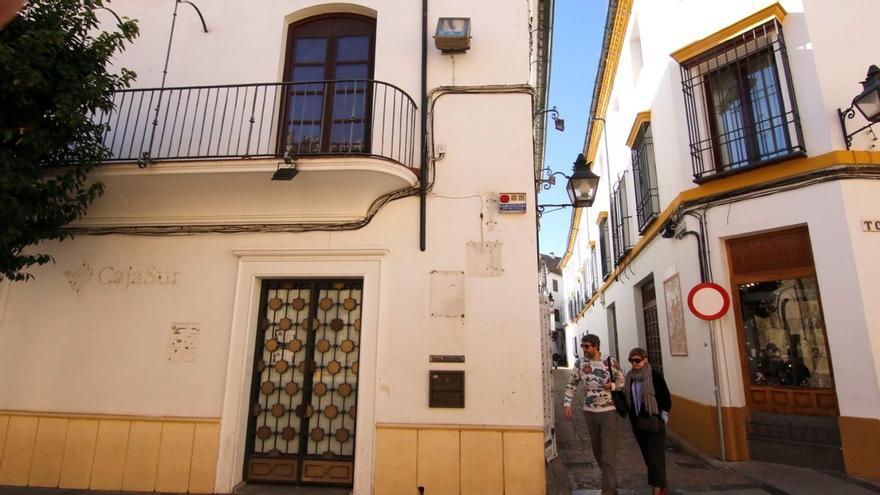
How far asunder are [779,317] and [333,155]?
20.6ft

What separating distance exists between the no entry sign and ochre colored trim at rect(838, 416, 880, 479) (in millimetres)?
1731

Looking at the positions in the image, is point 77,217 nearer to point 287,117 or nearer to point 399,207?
point 287,117

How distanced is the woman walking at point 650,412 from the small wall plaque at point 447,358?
6.02ft

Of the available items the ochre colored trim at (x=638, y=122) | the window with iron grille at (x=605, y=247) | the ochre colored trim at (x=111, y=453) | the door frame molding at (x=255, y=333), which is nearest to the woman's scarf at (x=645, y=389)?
the door frame molding at (x=255, y=333)

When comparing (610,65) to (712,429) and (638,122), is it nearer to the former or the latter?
(638,122)

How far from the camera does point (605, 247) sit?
1525 cm

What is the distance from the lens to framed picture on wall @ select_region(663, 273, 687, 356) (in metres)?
7.87

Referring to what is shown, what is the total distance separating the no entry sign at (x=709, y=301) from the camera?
6.64 meters

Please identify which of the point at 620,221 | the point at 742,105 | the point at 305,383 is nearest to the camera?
the point at 305,383

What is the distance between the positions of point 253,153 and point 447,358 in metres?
3.49

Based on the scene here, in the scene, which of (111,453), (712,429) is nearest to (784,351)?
(712,429)

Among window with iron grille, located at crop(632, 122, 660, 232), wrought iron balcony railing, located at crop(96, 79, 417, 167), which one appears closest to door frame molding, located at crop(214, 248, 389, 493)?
wrought iron balcony railing, located at crop(96, 79, 417, 167)

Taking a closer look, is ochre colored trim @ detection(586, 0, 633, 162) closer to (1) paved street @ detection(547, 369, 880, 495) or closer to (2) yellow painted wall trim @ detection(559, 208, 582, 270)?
(2) yellow painted wall trim @ detection(559, 208, 582, 270)

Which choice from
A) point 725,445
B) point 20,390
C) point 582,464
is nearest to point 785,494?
point 725,445
